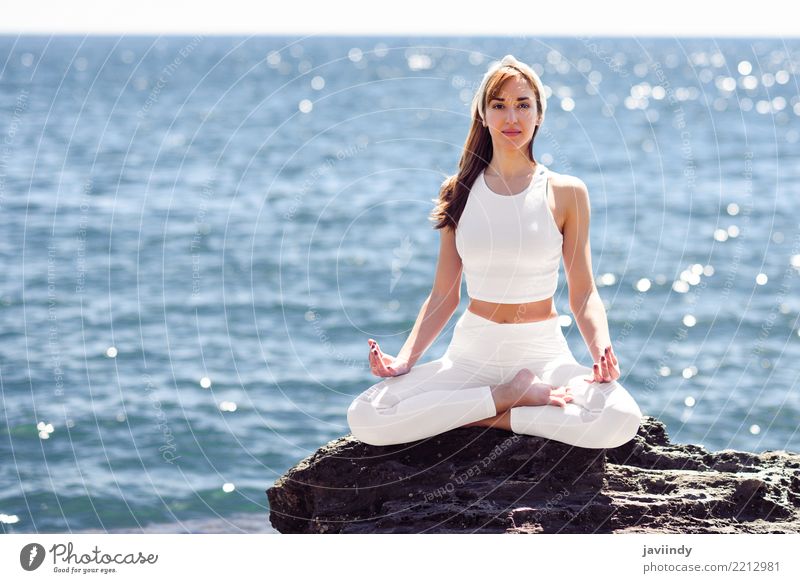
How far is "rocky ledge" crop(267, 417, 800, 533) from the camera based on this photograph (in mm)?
5160

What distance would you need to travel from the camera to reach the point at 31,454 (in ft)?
32.8

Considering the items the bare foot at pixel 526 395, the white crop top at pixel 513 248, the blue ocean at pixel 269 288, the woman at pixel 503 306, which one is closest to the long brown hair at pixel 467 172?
the woman at pixel 503 306

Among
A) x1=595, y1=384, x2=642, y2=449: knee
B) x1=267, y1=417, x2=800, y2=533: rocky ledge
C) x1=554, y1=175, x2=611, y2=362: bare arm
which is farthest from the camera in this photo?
x1=554, y1=175, x2=611, y2=362: bare arm

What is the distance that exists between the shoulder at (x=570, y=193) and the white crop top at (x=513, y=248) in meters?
0.07

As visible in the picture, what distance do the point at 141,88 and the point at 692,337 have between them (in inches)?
1534

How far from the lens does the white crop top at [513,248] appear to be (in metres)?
5.81

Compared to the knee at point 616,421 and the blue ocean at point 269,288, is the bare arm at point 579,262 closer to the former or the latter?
the knee at point 616,421

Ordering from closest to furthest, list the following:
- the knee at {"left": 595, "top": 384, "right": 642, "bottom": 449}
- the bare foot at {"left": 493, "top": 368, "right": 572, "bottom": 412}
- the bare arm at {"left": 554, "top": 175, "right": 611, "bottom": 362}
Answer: the knee at {"left": 595, "top": 384, "right": 642, "bottom": 449}
the bare foot at {"left": 493, "top": 368, "right": 572, "bottom": 412}
the bare arm at {"left": 554, "top": 175, "right": 611, "bottom": 362}

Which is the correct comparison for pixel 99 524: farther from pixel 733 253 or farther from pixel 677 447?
pixel 733 253

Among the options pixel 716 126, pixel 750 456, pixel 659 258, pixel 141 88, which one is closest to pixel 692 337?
pixel 659 258

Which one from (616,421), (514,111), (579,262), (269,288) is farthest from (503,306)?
(269,288)

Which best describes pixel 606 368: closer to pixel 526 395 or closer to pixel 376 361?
pixel 526 395

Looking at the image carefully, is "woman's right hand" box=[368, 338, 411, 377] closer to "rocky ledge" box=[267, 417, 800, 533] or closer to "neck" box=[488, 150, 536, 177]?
"rocky ledge" box=[267, 417, 800, 533]

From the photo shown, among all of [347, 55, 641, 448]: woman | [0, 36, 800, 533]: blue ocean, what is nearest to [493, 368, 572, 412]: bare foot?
[347, 55, 641, 448]: woman
